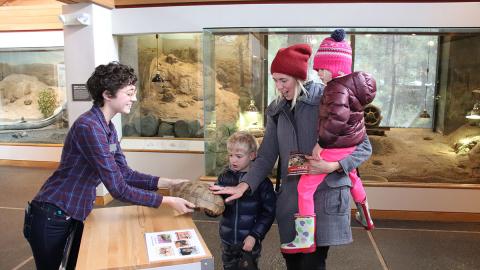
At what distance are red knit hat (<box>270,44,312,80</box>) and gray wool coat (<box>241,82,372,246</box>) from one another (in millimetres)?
115

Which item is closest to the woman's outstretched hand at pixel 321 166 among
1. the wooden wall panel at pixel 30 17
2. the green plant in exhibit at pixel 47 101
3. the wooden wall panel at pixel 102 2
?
the wooden wall panel at pixel 102 2

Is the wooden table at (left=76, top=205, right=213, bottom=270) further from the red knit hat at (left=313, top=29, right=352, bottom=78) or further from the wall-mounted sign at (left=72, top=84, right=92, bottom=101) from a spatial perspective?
the wall-mounted sign at (left=72, top=84, right=92, bottom=101)

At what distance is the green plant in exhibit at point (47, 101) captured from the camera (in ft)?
25.9

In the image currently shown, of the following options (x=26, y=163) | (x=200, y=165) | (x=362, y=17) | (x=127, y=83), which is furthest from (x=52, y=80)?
(x=127, y=83)

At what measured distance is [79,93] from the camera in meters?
5.13

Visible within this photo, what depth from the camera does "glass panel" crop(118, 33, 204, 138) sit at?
599 cm

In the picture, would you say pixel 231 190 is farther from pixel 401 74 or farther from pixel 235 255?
pixel 401 74

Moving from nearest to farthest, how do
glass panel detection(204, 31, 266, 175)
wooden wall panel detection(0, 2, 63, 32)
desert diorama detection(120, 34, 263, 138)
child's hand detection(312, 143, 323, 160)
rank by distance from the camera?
1. child's hand detection(312, 143, 323, 160)
2. glass panel detection(204, 31, 266, 175)
3. desert diorama detection(120, 34, 263, 138)
4. wooden wall panel detection(0, 2, 63, 32)

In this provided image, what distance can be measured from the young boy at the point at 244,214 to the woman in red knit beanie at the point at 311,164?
0.13 meters

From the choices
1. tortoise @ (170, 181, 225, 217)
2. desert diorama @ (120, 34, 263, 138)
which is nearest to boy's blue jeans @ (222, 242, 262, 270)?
tortoise @ (170, 181, 225, 217)

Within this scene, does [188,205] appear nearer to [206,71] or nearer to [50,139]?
[206,71]

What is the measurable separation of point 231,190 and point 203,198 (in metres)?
0.18

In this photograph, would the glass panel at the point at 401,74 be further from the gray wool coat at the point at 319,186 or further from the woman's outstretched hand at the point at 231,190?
the woman's outstretched hand at the point at 231,190

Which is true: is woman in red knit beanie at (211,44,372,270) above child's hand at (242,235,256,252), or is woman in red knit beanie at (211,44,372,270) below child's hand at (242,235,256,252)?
above
